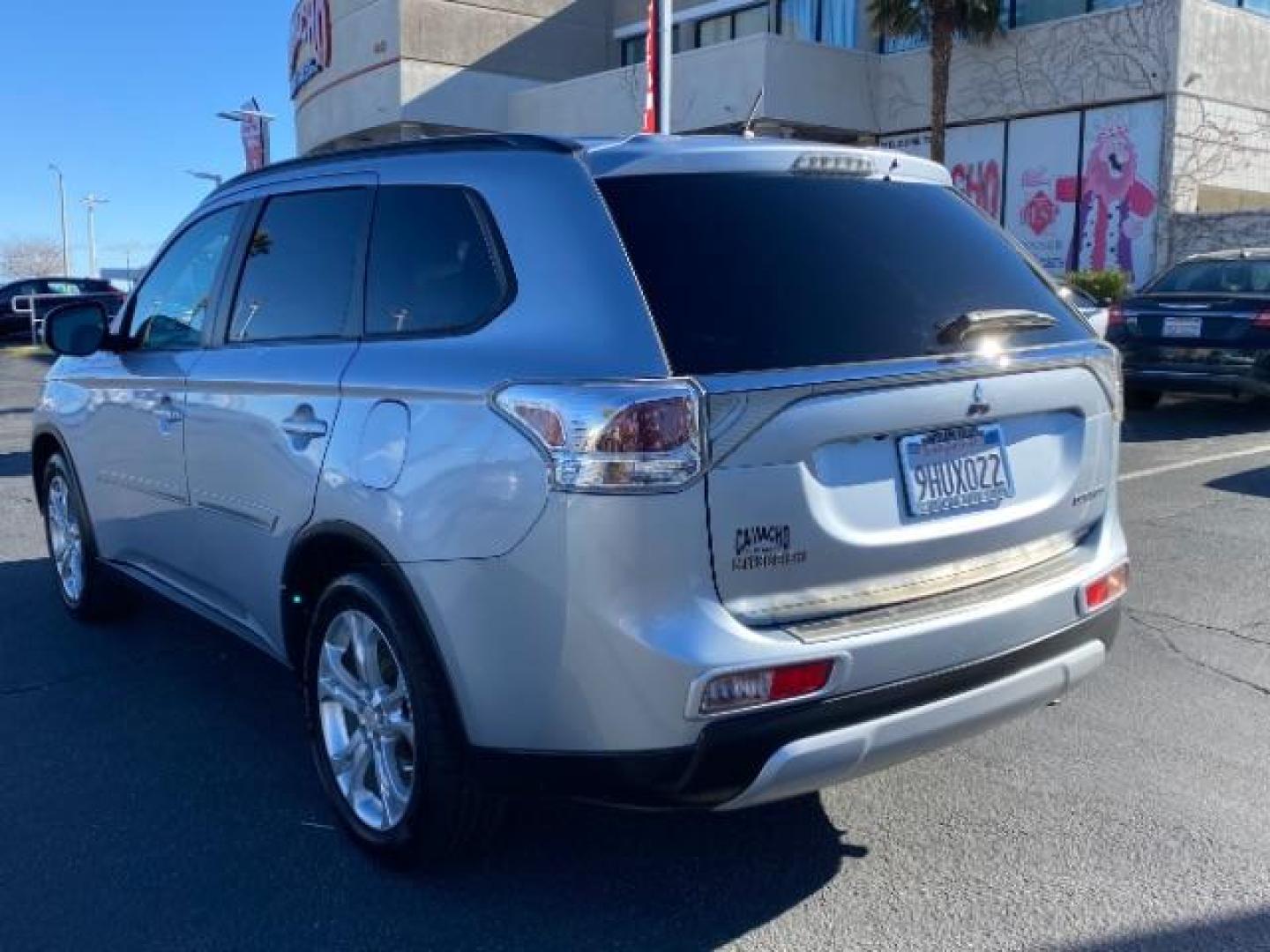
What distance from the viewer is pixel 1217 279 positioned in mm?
11508

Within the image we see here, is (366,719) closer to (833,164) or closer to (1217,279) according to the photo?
(833,164)

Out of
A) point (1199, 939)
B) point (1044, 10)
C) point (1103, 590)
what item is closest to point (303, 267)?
point (1103, 590)

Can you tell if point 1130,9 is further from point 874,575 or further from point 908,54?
point 874,575

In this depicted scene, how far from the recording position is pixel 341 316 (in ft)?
11.8

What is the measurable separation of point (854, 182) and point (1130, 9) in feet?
68.4

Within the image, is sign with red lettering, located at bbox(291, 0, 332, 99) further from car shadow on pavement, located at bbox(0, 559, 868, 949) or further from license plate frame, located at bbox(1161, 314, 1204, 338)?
car shadow on pavement, located at bbox(0, 559, 868, 949)

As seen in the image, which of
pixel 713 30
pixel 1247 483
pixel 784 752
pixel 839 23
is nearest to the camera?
pixel 784 752

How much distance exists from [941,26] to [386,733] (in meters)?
22.2

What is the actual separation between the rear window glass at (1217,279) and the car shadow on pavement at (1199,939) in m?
9.25

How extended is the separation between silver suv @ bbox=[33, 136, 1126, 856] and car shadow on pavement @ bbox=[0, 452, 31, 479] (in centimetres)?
711

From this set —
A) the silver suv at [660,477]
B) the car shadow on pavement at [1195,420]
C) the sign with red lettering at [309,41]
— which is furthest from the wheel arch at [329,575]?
the sign with red lettering at [309,41]

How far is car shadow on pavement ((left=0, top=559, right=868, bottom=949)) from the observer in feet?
10.0

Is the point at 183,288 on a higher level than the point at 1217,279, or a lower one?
lower

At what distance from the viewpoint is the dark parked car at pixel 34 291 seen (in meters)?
30.0
